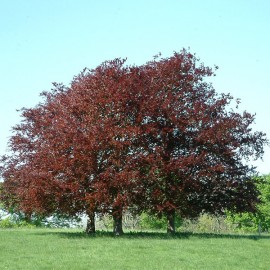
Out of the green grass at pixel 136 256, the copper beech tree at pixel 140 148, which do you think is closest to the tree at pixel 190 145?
the copper beech tree at pixel 140 148

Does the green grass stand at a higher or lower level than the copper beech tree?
lower

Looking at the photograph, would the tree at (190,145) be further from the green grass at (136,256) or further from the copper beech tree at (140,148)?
the green grass at (136,256)

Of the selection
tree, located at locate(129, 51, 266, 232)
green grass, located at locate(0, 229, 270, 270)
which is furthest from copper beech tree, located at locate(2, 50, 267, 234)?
green grass, located at locate(0, 229, 270, 270)

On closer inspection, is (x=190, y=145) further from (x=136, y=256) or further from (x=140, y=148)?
(x=136, y=256)

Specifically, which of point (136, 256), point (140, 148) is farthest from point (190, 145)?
point (136, 256)

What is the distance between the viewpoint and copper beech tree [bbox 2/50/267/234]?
3312cm

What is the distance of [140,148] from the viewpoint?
34.9m

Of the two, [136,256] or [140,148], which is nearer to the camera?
[136,256]

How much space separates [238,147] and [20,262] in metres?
23.2

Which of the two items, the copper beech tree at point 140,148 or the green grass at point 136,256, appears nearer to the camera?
the green grass at point 136,256

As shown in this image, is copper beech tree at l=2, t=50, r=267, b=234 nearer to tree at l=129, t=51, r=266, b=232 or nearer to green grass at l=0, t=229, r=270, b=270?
tree at l=129, t=51, r=266, b=232

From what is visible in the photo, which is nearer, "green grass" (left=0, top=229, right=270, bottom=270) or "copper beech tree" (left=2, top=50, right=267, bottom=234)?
"green grass" (left=0, top=229, right=270, bottom=270)

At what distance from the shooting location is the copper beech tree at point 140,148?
33.1 meters

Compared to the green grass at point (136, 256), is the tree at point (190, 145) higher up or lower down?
higher up
